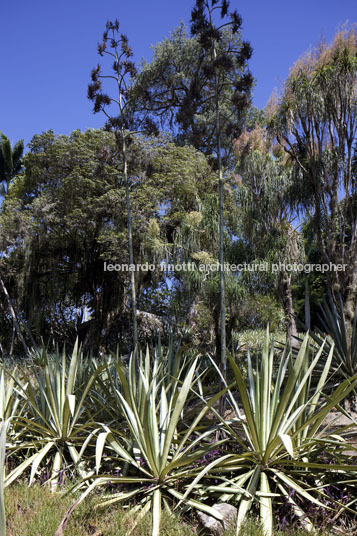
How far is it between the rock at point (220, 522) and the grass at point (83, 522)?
0.07 m

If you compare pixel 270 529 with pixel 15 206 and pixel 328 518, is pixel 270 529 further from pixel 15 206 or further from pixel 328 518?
pixel 15 206

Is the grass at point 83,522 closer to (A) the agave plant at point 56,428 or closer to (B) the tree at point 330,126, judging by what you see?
(A) the agave plant at point 56,428

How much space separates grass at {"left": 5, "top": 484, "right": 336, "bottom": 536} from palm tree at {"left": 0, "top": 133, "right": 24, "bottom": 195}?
902 inches

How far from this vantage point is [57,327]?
14.2 meters

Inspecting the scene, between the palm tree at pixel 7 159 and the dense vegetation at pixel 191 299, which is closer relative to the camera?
the dense vegetation at pixel 191 299

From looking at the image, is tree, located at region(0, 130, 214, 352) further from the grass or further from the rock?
the rock

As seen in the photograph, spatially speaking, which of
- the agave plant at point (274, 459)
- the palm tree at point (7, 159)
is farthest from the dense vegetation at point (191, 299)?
the palm tree at point (7, 159)

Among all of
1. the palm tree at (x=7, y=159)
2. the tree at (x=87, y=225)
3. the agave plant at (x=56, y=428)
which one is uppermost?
the palm tree at (x=7, y=159)

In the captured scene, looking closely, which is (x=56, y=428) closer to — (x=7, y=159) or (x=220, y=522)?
(x=220, y=522)

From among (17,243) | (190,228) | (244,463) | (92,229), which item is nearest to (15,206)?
(17,243)

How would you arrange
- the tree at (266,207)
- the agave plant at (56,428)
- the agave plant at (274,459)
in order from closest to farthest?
the agave plant at (274,459)
the agave plant at (56,428)
the tree at (266,207)

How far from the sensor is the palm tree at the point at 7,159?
23.4 metres

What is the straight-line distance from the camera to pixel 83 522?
234 centimetres

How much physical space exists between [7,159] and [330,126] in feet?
68.3
